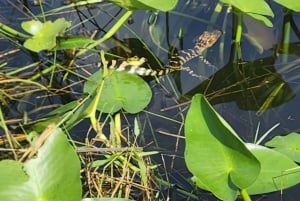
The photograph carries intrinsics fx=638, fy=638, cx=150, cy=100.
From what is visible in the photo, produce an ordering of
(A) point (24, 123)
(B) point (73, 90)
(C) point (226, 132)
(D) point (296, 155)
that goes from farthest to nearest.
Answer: (B) point (73, 90)
(A) point (24, 123)
(D) point (296, 155)
(C) point (226, 132)

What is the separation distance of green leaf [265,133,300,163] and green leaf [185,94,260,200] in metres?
0.27

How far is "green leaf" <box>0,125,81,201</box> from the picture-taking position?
1252 millimetres

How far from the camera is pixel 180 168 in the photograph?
1.61 m

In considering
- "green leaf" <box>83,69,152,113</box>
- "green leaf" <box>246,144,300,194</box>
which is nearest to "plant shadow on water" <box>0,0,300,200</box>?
"green leaf" <box>83,69,152,113</box>

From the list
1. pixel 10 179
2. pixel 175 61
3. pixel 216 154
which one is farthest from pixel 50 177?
pixel 175 61

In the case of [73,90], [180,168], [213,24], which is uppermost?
[213,24]

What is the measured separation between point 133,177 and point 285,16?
77cm

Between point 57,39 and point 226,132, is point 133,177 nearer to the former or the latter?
point 226,132

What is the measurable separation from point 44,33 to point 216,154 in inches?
27.6

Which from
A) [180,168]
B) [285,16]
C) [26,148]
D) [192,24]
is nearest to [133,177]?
[180,168]

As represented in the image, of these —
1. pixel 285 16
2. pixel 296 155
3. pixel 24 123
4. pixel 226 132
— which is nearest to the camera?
pixel 226 132

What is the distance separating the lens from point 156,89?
182 cm

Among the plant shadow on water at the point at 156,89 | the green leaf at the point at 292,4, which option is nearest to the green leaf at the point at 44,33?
the plant shadow on water at the point at 156,89

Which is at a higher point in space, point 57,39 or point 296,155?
point 57,39
